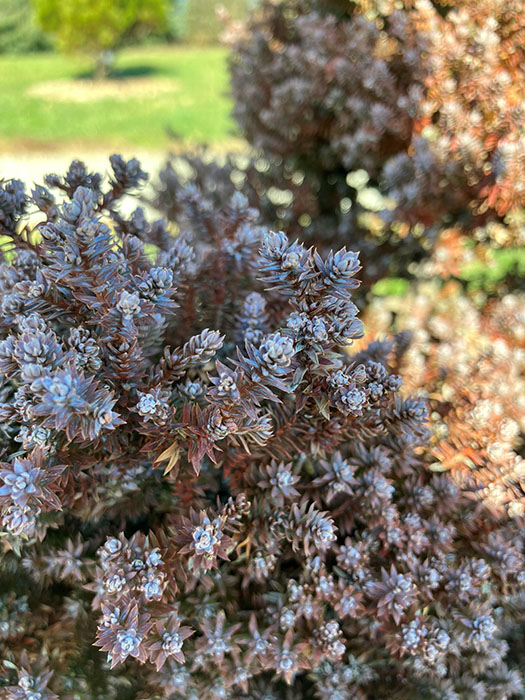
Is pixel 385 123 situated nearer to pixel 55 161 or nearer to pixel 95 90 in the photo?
pixel 55 161

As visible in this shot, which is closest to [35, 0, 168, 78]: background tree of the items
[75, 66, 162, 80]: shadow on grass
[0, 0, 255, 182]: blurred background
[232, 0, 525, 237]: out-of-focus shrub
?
[0, 0, 255, 182]: blurred background

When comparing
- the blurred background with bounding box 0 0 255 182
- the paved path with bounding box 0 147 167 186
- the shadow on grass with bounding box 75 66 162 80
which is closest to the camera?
the paved path with bounding box 0 147 167 186

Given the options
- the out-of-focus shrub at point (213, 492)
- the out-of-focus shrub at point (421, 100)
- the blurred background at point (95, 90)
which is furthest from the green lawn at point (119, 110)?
the out-of-focus shrub at point (213, 492)

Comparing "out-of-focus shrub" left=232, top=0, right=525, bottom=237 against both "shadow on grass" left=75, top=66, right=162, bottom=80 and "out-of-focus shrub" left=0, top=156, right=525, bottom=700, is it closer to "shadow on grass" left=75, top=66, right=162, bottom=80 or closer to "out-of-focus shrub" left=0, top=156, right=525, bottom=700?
"out-of-focus shrub" left=0, top=156, right=525, bottom=700

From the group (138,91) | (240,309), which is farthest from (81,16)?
(240,309)

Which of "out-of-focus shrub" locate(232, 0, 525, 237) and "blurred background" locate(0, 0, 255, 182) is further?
"blurred background" locate(0, 0, 255, 182)

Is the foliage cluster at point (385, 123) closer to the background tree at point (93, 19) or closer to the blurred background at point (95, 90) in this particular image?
the blurred background at point (95, 90)

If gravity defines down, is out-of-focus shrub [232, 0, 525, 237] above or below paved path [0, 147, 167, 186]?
above
